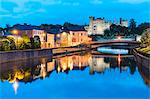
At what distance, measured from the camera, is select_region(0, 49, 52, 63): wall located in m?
44.3

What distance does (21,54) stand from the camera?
51250 mm

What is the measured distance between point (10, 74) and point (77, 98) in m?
14.0

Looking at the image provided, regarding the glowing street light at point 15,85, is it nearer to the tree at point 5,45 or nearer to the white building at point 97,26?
the tree at point 5,45

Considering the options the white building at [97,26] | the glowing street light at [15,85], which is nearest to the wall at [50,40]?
the white building at [97,26]

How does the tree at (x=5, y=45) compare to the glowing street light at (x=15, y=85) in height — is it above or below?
above

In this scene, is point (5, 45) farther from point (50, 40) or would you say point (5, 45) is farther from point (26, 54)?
point (50, 40)

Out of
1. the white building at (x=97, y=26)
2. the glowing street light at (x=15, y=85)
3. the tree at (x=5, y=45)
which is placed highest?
the white building at (x=97, y=26)

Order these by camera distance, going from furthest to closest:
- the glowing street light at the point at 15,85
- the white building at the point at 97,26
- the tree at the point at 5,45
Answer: the white building at the point at 97,26, the tree at the point at 5,45, the glowing street light at the point at 15,85

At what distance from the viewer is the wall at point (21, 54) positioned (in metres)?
44.3

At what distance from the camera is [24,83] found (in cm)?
3078

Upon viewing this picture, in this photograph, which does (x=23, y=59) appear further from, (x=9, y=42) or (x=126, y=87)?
(x=126, y=87)

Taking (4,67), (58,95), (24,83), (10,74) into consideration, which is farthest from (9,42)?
(58,95)

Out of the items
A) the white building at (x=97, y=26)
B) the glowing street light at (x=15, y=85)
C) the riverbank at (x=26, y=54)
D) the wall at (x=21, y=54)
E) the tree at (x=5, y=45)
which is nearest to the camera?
the glowing street light at (x=15, y=85)

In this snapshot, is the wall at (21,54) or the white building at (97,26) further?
the white building at (97,26)
